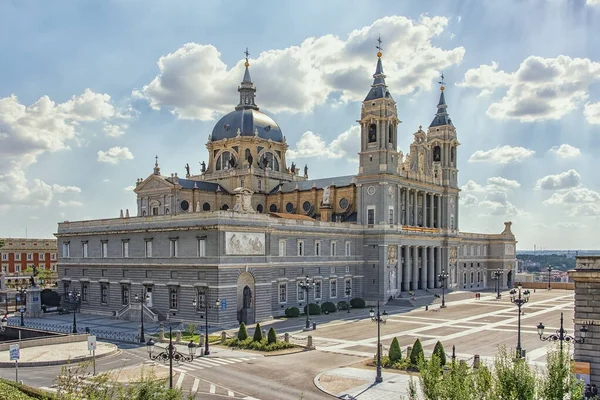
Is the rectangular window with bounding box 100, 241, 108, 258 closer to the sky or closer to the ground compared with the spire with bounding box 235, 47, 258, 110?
closer to the ground

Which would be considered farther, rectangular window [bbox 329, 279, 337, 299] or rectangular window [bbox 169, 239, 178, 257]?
rectangular window [bbox 329, 279, 337, 299]

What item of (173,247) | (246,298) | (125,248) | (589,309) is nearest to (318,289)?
(246,298)

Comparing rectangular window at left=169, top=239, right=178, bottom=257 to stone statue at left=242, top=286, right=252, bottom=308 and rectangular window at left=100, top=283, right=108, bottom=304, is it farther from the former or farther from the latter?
rectangular window at left=100, top=283, right=108, bottom=304

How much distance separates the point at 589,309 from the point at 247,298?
3677 centimetres

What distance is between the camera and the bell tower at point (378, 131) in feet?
268

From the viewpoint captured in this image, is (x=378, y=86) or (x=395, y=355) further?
(x=378, y=86)

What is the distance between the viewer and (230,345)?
47438 millimetres

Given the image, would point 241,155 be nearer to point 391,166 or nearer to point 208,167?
point 208,167

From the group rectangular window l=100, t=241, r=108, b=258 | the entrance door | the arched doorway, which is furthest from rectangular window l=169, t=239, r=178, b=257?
rectangular window l=100, t=241, r=108, b=258

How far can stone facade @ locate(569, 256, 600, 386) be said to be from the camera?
1199 inches

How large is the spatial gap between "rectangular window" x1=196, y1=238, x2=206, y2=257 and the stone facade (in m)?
36.9

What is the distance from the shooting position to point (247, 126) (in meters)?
94.8

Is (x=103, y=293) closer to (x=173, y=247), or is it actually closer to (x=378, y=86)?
(x=173, y=247)

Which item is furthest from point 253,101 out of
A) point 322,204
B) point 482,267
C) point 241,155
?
point 482,267
